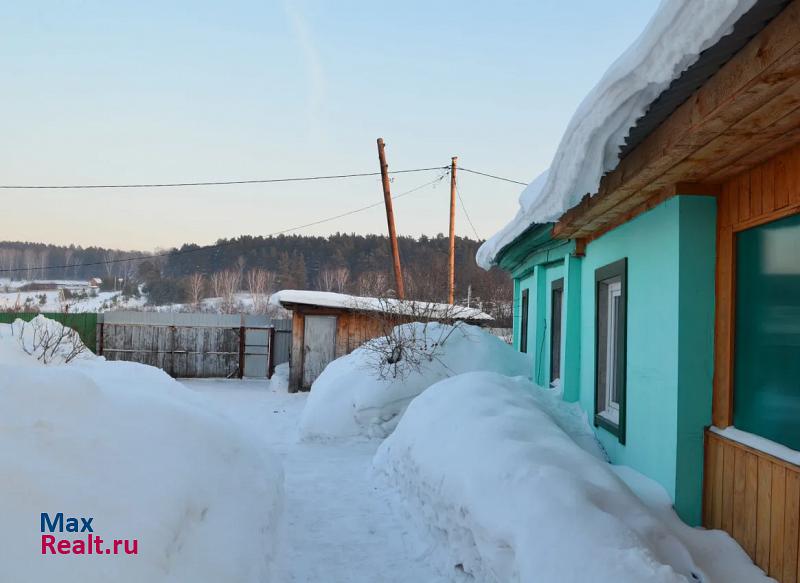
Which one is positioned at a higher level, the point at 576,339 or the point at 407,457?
the point at 576,339

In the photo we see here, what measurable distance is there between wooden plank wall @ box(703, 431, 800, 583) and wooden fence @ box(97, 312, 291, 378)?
15.3 metres

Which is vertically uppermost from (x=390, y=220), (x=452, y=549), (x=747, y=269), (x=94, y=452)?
(x=390, y=220)

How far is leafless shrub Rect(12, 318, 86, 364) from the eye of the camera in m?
11.3

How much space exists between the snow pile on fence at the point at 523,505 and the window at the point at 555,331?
2842mm

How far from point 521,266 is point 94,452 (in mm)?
8663

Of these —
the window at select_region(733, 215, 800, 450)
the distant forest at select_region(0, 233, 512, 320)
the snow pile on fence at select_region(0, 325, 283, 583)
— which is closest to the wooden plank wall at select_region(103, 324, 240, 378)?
the snow pile on fence at select_region(0, 325, 283, 583)

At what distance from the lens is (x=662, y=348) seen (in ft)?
13.0

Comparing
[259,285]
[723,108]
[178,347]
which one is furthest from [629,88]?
[259,285]

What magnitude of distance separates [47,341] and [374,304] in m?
6.89

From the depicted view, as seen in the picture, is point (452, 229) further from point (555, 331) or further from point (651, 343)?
point (651, 343)

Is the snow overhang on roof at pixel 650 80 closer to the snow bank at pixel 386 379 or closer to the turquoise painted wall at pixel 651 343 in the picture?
the turquoise painted wall at pixel 651 343

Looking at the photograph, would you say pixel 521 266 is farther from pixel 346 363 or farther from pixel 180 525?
pixel 180 525

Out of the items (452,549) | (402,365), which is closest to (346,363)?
(402,365)

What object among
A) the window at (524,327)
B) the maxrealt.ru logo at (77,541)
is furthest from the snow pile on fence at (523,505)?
the window at (524,327)
